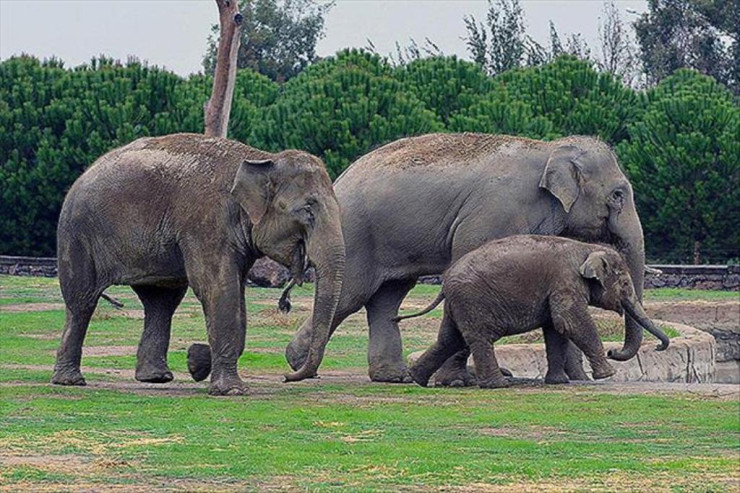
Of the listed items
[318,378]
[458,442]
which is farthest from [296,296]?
[458,442]

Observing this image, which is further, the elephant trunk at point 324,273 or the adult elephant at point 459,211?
the adult elephant at point 459,211

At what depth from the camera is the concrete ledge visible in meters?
21.8

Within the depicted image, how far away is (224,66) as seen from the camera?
34.9m

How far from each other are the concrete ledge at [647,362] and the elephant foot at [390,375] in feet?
2.86

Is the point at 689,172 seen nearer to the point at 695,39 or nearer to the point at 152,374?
the point at 152,374

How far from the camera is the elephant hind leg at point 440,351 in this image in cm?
1886

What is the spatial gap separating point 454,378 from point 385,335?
1.34 m

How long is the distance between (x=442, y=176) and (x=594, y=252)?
2035mm

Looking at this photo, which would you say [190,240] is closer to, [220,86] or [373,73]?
[220,86]

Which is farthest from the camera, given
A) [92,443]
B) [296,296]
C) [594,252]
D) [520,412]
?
[296,296]

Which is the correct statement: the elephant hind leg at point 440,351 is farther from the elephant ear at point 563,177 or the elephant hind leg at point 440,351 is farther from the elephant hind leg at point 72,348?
the elephant hind leg at point 72,348

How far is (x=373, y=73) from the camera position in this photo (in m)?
46.1

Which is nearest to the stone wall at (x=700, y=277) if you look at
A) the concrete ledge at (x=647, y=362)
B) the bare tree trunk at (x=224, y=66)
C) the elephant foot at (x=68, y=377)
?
the bare tree trunk at (x=224, y=66)

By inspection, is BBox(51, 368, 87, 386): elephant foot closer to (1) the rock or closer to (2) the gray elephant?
(2) the gray elephant
